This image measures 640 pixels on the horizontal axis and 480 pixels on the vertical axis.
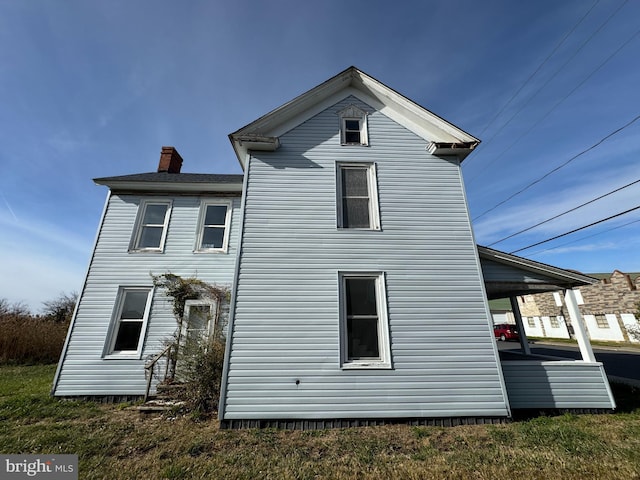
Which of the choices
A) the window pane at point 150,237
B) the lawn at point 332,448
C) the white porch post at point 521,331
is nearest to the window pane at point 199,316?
the lawn at point 332,448

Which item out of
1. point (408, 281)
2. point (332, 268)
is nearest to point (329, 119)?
point (332, 268)

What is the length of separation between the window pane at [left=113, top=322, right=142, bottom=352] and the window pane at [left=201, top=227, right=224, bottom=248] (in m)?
3.15

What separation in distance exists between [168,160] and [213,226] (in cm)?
575

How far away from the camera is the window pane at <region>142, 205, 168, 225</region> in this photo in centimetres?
939

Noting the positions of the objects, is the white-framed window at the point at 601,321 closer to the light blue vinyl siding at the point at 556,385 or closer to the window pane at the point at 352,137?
the light blue vinyl siding at the point at 556,385

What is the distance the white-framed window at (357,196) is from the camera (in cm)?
711

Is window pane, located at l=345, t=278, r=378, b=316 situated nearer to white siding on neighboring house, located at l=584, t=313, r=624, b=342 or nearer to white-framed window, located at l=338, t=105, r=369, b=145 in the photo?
white-framed window, located at l=338, t=105, r=369, b=145

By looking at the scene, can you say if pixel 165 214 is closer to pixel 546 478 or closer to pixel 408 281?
pixel 408 281

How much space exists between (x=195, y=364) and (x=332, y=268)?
159 inches

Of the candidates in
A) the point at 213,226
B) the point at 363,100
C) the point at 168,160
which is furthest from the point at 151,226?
the point at 363,100

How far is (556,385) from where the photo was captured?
6164mm

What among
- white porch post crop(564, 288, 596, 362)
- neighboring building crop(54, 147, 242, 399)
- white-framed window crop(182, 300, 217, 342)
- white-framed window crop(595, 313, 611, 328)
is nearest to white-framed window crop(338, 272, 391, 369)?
neighboring building crop(54, 147, 242, 399)

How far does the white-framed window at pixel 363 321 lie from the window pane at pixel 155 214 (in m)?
7.09

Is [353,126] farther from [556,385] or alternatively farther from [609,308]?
[609,308]
